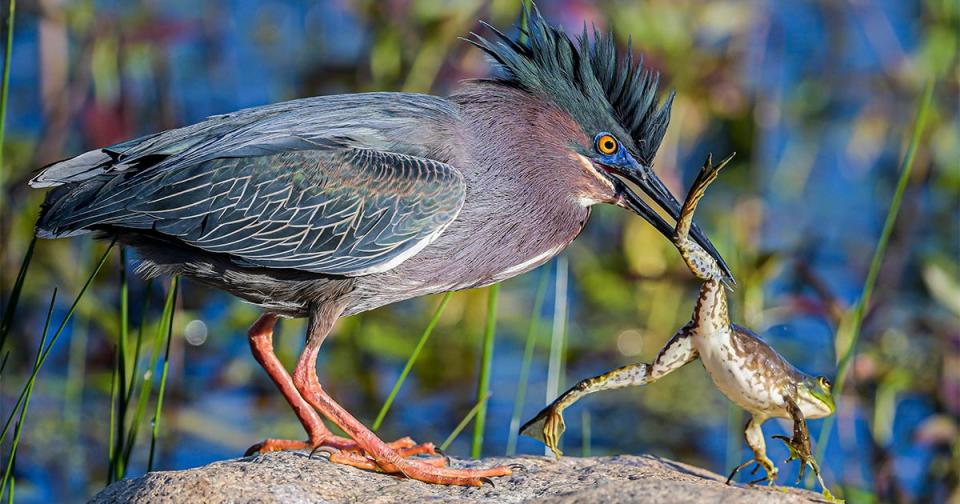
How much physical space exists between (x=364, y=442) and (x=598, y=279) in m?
4.20

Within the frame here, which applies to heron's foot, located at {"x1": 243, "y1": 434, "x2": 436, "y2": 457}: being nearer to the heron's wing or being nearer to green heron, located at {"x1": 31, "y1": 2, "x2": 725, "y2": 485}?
green heron, located at {"x1": 31, "y1": 2, "x2": 725, "y2": 485}

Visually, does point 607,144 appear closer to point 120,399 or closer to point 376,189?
point 376,189

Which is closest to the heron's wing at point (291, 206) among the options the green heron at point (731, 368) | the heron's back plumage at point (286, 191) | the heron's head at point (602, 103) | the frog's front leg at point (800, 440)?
the heron's back plumage at point (286, 191)

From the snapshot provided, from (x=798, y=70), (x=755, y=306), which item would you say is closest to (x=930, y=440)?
(x=755, y=306)

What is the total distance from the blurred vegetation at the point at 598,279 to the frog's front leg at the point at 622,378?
1.97m

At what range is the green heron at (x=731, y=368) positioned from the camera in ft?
13.3

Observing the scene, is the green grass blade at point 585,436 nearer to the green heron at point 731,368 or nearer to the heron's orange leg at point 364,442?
the heron's orange leg at point 364,442

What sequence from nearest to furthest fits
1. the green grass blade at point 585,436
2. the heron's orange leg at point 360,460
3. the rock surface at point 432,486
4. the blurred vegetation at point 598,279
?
the rock surface at point 432,486 → the heron's orange leg at point 360,460 → the green grass blade at point 585,436 → the blurred vegetation at point 598,279

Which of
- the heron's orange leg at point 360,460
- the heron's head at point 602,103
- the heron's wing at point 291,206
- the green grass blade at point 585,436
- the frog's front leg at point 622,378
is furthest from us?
the green grass blade at point 585,436

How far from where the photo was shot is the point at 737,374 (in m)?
4.05

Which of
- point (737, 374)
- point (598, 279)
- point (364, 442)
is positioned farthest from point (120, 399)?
point (598, 279)

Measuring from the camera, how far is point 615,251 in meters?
8.18

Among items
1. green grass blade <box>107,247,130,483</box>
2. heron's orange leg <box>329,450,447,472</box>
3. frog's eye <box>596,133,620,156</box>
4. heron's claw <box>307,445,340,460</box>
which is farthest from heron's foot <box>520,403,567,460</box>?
green grass blade <box>107,247,130,483</box>

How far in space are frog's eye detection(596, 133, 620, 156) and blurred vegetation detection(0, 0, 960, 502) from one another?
1544 mm
